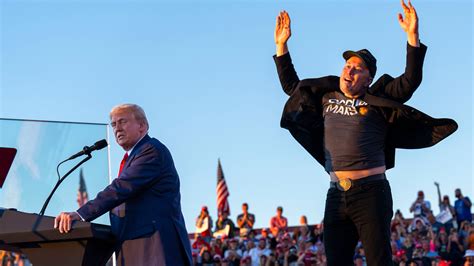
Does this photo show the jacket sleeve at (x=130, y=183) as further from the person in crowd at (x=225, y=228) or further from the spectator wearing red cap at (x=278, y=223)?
the person in crowd at (x=225, y=228)

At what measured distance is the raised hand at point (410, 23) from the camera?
5883mm

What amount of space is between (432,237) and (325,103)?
962 centimetres

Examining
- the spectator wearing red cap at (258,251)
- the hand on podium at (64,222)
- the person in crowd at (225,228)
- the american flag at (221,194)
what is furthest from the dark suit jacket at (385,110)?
the american flag at (221,194)

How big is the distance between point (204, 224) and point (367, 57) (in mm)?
13635

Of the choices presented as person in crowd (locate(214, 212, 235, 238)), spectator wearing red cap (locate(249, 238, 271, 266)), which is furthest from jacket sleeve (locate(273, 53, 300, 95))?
person in crowd (locate(214, 212, 235, 238))

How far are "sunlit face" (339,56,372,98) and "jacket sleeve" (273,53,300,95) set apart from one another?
43 cm

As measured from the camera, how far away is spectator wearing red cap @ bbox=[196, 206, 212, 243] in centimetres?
1918

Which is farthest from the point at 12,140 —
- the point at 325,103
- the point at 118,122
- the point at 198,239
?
the point at 198,239

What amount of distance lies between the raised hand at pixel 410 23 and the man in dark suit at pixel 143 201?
1.77m

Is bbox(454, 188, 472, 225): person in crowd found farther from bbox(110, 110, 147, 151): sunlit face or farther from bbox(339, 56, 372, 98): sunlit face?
bbox(110, 110, 147, 151): sunlit face

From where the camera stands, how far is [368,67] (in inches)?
240

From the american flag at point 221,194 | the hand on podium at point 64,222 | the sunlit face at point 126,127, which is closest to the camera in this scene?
the hand on podium at point 64,222

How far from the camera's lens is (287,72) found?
252 inches

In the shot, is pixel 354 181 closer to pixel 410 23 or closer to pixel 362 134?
pixel 362 134
